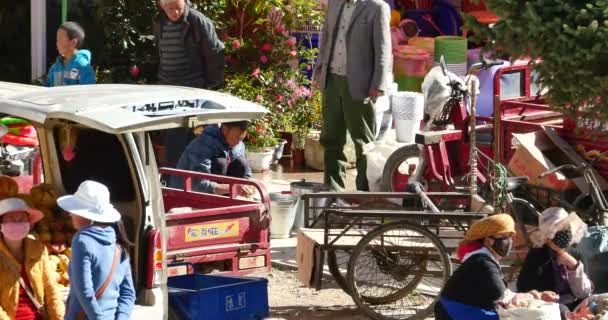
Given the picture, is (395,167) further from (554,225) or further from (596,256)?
(554,225)

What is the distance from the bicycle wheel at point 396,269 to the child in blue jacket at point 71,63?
3682mm

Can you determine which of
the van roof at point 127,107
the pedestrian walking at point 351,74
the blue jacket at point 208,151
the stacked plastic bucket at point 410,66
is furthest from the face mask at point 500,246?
the stacked plastic bucket at point 410,66

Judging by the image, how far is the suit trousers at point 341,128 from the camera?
12414 mm

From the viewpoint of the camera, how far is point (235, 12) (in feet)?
47.8

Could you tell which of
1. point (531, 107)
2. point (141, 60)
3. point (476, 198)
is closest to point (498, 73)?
point (531, 107)

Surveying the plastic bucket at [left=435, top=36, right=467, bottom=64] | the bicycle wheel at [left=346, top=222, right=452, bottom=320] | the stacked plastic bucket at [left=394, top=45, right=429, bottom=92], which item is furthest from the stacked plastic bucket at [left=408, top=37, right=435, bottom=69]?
the bicycle wheel at [left=346, top=222, right=452, bottom=320]

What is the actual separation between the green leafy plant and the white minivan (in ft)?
5.14

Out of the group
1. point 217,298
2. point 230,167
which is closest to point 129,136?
point 217,298

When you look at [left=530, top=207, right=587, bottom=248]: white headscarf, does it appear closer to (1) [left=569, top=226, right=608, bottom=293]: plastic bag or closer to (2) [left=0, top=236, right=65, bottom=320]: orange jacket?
(1) [left=569, top=226, right=608, bottom=293]: plastic bag

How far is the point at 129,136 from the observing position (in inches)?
293

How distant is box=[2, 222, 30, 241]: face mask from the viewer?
23.7ft

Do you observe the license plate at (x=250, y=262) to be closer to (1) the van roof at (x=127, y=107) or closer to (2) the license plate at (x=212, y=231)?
(2) the license plate at (x=212, y=231)

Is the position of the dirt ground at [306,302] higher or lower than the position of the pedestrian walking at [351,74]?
lower

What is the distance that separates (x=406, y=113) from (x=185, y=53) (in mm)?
2990
